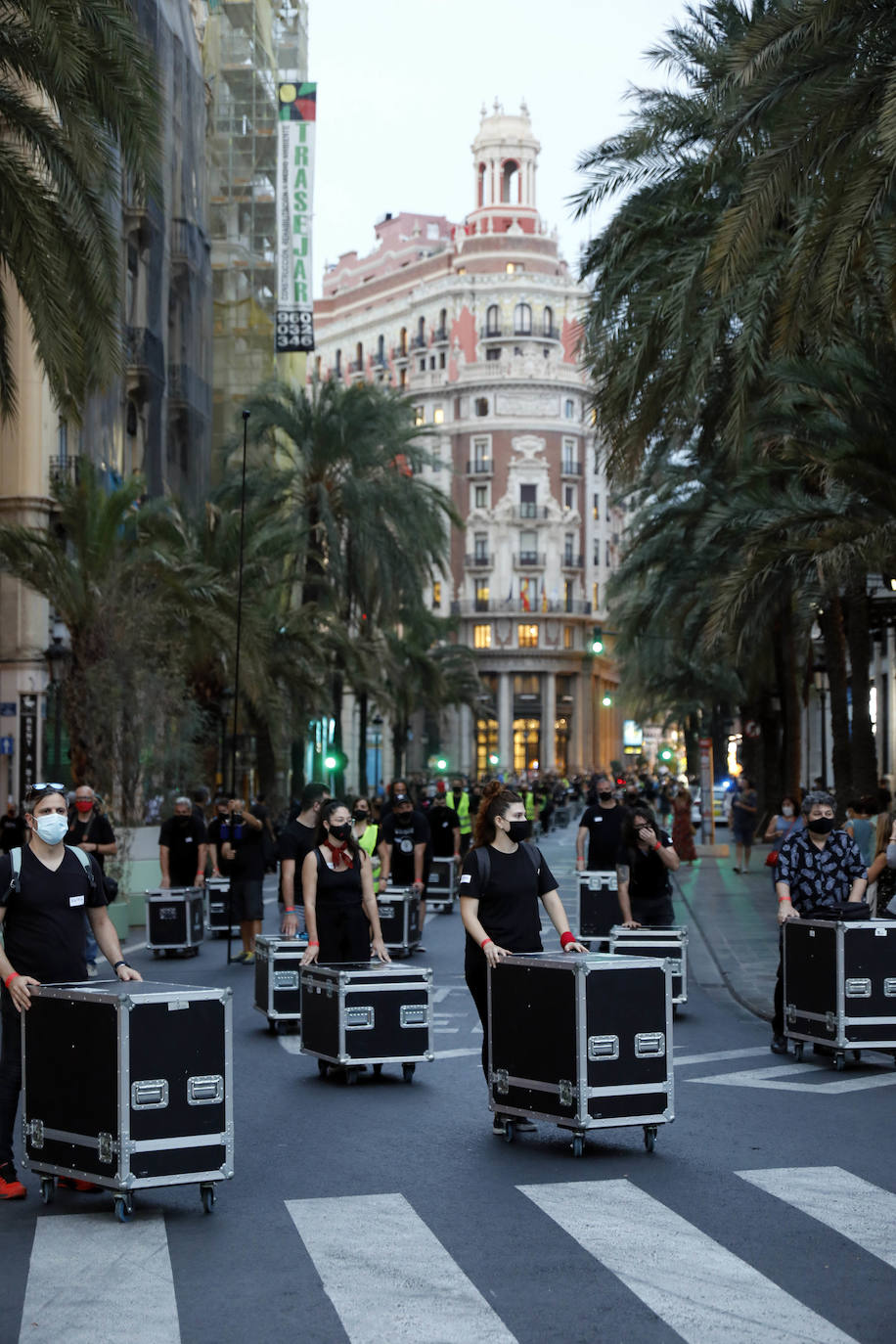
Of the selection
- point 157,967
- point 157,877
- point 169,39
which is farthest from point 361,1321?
point 169,39

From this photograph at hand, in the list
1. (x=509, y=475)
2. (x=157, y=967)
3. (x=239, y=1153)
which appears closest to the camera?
(x=239, y=1153)

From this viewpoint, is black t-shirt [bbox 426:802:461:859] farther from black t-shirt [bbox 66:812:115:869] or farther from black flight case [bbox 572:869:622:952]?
black t-shirt [bbox 66:812:115:869]

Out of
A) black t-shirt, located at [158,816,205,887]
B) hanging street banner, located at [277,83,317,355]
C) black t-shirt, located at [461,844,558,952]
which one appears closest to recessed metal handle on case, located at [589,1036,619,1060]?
black t-shirt, located at [461,844,558,952]

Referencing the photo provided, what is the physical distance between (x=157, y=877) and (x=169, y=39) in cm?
2614

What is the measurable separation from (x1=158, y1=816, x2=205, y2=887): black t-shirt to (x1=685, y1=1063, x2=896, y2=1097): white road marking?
10140 mm

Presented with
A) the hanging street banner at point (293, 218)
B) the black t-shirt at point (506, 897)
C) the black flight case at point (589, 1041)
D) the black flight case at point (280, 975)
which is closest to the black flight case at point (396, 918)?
the black flight case at point (280, 975)

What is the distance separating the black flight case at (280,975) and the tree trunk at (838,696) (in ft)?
52.3

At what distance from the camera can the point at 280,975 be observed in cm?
1362

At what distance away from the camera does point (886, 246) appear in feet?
54.9

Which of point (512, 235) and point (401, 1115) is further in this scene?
point (512, 235)

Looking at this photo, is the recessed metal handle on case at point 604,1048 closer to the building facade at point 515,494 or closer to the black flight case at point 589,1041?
the black flight case at point 589,1041

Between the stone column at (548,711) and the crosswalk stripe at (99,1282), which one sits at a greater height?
→ the stone column at (548,711)

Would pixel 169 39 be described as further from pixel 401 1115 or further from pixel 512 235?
pixel 512 235

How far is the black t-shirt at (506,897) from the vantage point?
31.2 feet
